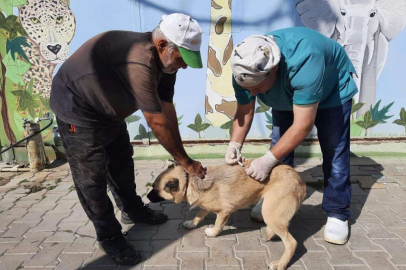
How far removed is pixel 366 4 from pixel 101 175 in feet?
17.3

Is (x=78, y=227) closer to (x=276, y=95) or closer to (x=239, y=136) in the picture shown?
(x=239, y=136)

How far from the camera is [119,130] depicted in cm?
336

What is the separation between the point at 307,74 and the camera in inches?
108

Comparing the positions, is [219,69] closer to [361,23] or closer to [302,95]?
[361,23]

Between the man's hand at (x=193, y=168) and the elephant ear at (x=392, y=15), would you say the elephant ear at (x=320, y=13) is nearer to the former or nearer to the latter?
the elephant ear at (x=392, y=15)

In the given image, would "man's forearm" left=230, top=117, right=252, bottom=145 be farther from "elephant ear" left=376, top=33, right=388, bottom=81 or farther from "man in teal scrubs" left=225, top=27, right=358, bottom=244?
"elephant ear" left=376, top=33, right=388, bottom=81

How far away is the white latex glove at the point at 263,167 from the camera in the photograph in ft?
10.3

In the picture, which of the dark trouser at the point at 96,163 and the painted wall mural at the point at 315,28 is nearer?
the dark trouser at the point at 96,163

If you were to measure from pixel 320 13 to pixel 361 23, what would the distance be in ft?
2.52

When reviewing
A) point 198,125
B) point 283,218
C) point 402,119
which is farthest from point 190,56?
point 402,119

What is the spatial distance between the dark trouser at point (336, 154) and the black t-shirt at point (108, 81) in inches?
74.5

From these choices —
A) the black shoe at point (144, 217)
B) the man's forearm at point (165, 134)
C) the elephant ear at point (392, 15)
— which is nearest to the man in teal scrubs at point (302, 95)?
the man's forearm at point (165, 134)

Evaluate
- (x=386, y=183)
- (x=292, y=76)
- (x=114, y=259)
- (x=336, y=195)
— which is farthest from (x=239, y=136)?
(x=386, y=183)

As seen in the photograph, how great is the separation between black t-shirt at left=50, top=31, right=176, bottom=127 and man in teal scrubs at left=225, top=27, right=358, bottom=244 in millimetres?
784
